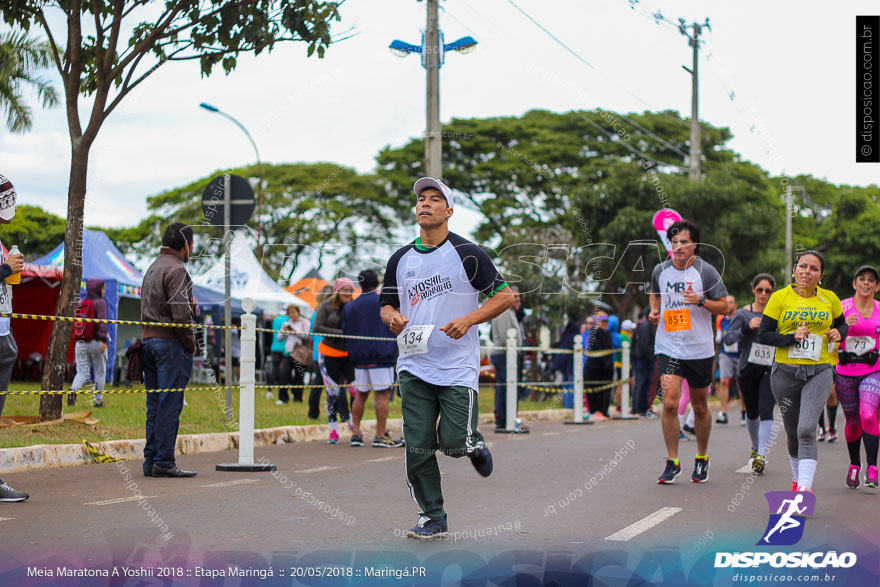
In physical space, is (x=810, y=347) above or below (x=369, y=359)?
above

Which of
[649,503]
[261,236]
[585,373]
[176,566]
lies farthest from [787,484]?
[261,236]

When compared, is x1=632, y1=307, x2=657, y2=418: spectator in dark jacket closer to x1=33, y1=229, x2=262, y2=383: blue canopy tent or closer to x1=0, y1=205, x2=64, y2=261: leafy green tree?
x1=33, y1=229, x2=262, y2=383: blue canopy tent

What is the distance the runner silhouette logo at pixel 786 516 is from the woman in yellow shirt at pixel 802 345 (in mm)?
594

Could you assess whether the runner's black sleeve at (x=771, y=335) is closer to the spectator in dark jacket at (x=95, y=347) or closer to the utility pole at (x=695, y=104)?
the spectator in dark jacket at (x=95, y=347)

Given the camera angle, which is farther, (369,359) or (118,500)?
(369,359)

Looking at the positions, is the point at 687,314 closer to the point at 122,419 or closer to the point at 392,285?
the point at 392,285

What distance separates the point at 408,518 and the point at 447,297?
156cm

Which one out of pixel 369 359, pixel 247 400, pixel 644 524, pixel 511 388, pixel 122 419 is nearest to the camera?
pixel 644 524

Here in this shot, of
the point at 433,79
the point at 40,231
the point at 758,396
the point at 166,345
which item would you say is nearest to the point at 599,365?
the point at 433,79

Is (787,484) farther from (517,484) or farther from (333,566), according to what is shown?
(333,566)

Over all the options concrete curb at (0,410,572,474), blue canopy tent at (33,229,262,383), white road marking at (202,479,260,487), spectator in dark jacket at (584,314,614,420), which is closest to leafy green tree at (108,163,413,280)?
blue canopy tent at (33,229,262,383)

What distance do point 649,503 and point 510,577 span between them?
9.37 ft

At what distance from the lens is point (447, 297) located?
583 centimetres

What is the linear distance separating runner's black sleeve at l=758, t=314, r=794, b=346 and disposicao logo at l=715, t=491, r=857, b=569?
3.74 ft
